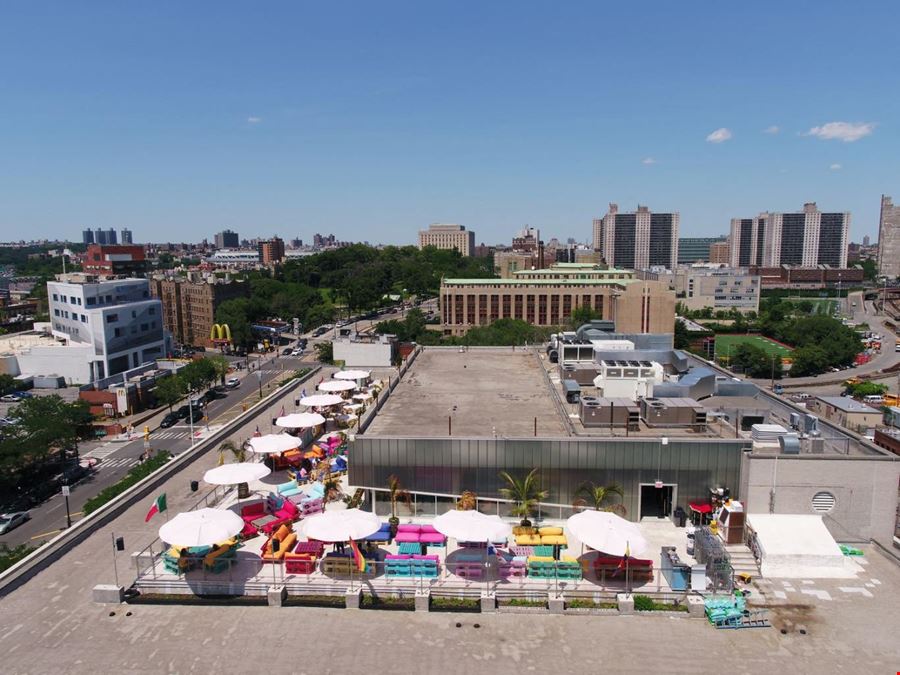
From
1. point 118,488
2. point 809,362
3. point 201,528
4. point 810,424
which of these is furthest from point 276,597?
point 809,362

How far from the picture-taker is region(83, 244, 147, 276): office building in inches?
4028

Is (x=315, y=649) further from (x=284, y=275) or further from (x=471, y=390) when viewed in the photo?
(x=284, y=275)

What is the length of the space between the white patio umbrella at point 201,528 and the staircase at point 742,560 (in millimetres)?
18111

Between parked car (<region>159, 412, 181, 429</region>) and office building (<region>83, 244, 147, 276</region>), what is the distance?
48040mm

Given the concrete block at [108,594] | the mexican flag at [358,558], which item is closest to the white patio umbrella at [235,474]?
the concrete block at [108,594]

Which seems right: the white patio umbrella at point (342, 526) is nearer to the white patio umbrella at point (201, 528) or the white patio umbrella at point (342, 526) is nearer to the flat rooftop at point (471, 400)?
the white patio umbrella at point (201, 528)

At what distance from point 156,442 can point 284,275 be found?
140995mm

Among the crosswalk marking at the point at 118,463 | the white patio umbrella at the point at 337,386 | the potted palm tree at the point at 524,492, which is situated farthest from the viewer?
the crosswalk marking at the point at 118,463

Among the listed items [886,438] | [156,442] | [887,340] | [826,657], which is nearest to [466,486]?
[826,657]

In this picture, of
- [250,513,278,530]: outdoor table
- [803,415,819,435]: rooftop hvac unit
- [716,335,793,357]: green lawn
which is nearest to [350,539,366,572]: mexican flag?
[250,513,278,530]: outdoor table

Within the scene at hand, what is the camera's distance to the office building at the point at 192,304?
112 metres

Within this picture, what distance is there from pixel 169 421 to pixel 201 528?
5068 centimetres

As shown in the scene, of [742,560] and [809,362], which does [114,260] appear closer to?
[742,560]

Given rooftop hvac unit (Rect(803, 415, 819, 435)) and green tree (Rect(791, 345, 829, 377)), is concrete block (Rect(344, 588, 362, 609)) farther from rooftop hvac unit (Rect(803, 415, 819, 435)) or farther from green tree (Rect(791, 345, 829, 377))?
green tree (Rect(791, 345, 829, 377))
